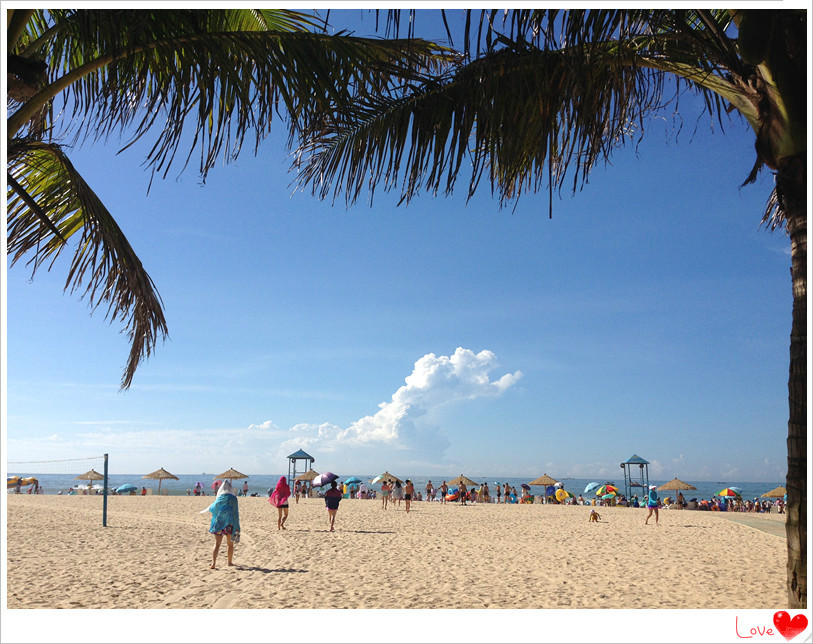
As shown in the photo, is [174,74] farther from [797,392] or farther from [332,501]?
[332,501]

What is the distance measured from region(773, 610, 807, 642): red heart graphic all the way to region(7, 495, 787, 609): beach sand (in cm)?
307

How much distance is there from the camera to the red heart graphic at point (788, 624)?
2.84 meters

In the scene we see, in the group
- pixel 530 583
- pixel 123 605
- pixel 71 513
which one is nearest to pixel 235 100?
pixel 123 605

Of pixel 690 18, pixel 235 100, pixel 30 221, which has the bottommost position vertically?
pixel 30 221

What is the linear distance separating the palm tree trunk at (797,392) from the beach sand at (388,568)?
2.93 meters

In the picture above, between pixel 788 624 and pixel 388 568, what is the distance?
569 centimetres

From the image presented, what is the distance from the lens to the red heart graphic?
284 centimetres

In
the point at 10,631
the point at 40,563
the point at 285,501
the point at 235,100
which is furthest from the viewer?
the point at 285,501

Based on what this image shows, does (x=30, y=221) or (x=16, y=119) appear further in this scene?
(x=30, y=221)

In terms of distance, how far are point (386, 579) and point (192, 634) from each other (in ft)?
14.1

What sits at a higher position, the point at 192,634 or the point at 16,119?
the point at 16,119

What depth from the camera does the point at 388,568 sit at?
7.82 metres

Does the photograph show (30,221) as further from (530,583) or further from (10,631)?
(530,583)

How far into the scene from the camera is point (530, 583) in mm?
6832
